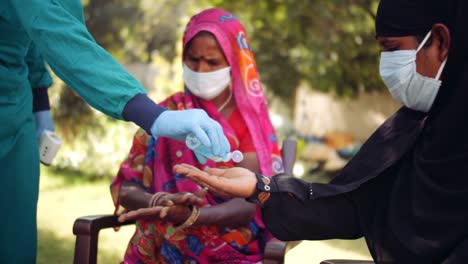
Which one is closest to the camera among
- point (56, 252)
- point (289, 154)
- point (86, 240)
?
point (86, 240)

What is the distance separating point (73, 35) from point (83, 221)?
109cm

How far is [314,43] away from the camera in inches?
411

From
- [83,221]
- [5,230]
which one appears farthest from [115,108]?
[83,221]

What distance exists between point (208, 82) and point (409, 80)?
3.67 feet

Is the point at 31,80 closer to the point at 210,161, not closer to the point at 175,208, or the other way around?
the point at 210,161

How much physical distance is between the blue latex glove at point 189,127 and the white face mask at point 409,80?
645 millimetres

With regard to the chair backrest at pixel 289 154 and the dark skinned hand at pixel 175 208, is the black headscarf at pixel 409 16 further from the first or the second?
the chair backrest at pixel 289 154

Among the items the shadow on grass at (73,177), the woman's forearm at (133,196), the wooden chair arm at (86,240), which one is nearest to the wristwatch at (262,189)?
the woman's forearm at (133,196)

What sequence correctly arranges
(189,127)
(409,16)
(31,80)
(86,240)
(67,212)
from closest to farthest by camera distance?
1. (189,127)
2. (409,16)
3. (86,240)
4. (31,80)
5. (67,212)

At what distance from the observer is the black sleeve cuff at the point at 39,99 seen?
304cm

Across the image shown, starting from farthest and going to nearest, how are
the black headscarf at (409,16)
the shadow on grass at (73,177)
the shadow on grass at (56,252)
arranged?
the shadow on grass at (73,177)
the shadow on grass at (56,252)
the black headscarf at (409,16)

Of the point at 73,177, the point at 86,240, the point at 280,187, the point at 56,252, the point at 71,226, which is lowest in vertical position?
the point at 73,177

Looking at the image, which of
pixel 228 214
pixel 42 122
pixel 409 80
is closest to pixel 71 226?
pixel 42 122

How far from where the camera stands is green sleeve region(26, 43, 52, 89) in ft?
9.32
